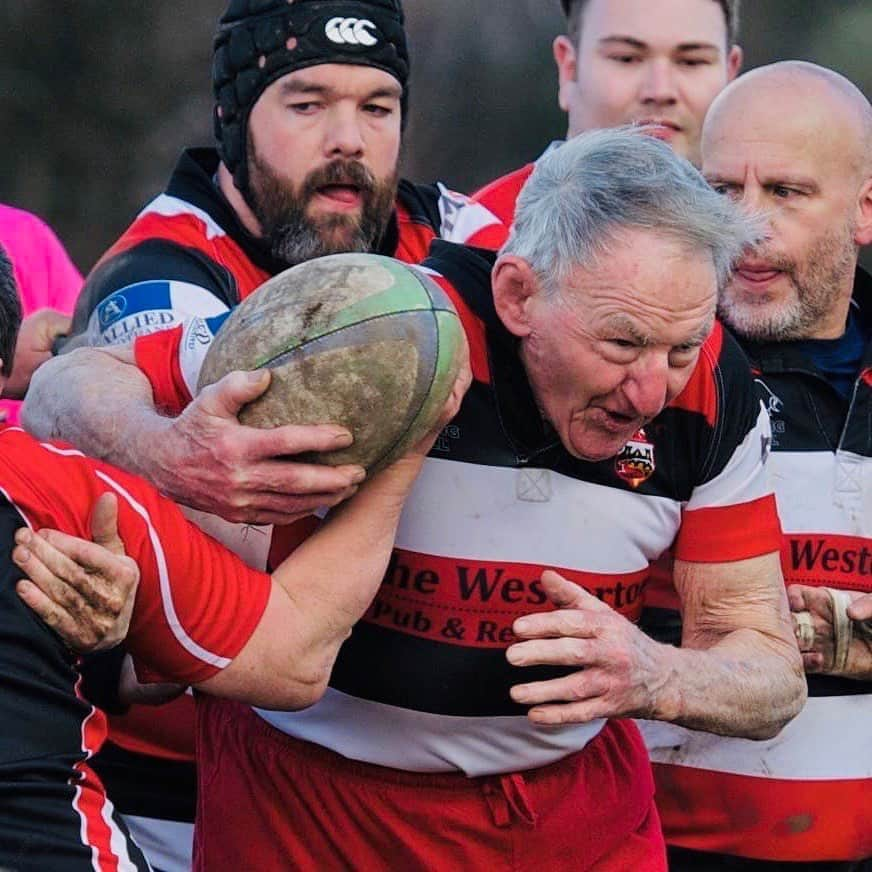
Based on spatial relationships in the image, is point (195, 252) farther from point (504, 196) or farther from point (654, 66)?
point (654, 66)

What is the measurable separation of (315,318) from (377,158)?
5.84ft

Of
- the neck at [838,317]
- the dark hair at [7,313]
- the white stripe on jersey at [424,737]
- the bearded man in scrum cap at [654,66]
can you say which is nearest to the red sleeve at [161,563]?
the dark hair at [7,313]

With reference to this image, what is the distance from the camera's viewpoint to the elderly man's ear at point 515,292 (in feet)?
12.6

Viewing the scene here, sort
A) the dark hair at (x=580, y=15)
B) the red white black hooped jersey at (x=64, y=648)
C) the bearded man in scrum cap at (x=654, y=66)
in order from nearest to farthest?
1. the red white black hooped jersey at (x=64, y=648)
2. the bearded man in scrum cap at (x=654, y=66)
3. the dark hair at (x=580, y=15)

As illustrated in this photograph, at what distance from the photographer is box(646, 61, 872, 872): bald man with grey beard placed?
4750mm

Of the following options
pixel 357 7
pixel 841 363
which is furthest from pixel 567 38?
pixel 841 363

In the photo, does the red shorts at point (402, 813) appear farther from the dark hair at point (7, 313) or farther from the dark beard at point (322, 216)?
the dark beard at point (322, 216)

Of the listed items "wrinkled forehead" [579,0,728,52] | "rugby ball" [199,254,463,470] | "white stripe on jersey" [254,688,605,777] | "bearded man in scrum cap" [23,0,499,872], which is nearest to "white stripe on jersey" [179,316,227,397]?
"bearded man in scrum cap" [23,0,499,872]

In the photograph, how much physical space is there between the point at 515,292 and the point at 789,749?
1509 millimetres

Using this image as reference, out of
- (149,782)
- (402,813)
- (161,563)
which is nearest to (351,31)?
(149,782)

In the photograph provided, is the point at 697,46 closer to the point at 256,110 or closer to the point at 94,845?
the point at 256,110

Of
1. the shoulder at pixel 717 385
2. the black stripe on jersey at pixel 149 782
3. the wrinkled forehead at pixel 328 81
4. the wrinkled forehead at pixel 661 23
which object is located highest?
the wrinkled forehead at pixel 661 23

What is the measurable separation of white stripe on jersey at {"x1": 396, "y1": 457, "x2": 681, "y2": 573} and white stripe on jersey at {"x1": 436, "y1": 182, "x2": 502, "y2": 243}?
4.45 feet

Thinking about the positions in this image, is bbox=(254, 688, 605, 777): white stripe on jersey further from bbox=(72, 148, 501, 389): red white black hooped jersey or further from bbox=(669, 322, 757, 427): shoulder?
bbox=(72, 148, 501, 389): red white black hooped jersey
